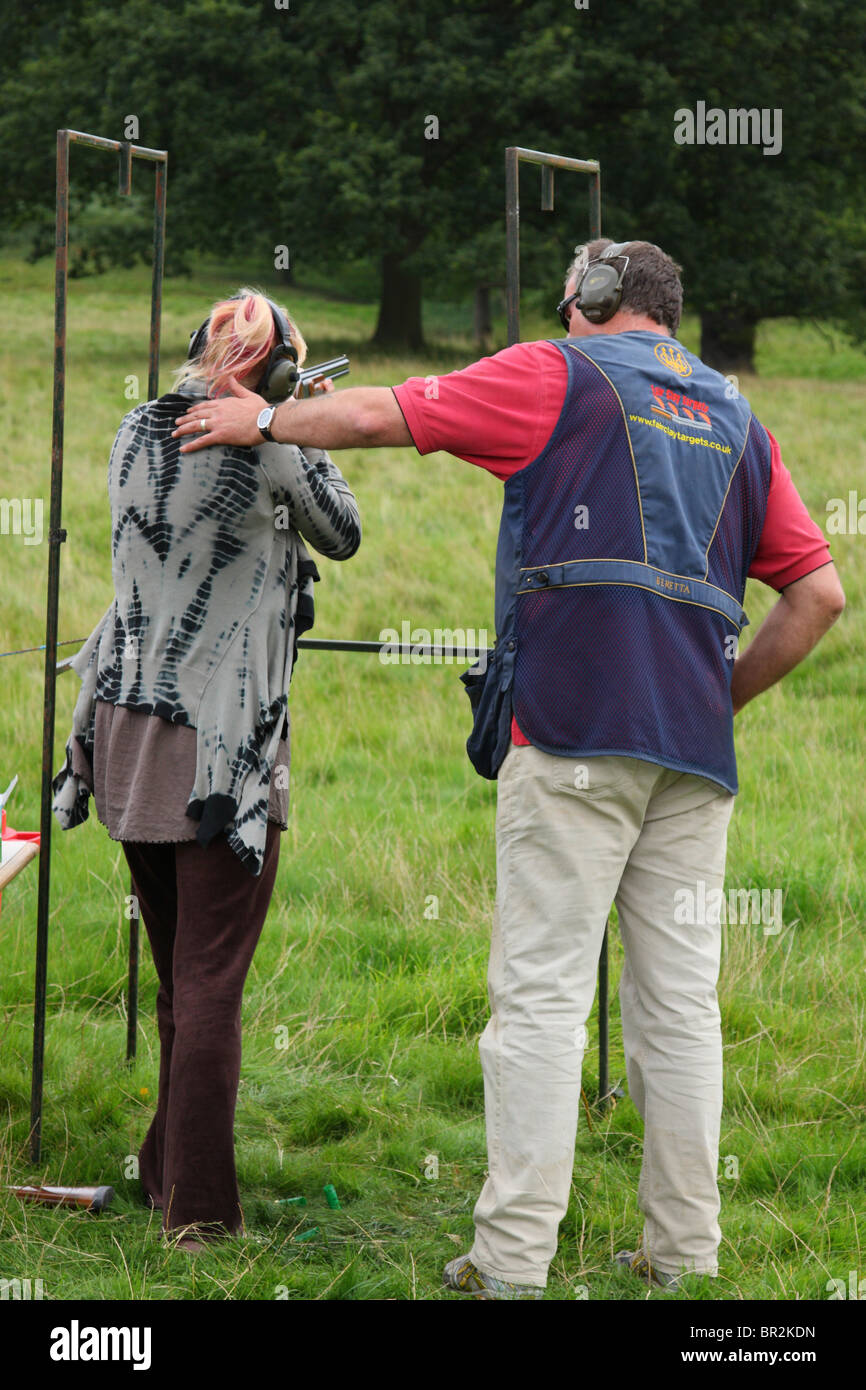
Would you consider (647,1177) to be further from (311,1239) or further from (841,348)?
A: (841,348)

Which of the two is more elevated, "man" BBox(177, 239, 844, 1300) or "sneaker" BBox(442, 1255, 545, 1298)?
"man" BBox(177, 239, 844, 1300)

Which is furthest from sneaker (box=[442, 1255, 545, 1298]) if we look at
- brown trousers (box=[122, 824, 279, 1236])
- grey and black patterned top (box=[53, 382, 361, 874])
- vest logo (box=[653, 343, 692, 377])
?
vest logo (box=[653, 343, 692, 377])

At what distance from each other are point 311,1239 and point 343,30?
78.9ft

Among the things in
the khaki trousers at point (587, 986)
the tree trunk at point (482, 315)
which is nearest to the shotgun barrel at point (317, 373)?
the khaki trousers at point (587, 986)

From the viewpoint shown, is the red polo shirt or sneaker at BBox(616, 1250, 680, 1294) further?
sneaker at BBox(616, 1250, 680, 1294)

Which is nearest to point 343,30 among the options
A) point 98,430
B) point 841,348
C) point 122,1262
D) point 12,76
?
point 12,76

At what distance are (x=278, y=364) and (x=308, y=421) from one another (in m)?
0.24

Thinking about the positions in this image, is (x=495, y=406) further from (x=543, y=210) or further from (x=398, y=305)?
(x=398, y=305)

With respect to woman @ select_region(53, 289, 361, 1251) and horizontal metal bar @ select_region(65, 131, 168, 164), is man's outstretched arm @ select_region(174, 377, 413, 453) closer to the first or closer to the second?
woman @ select_region(53, 289, 361, 1251)

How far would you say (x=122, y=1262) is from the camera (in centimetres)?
323

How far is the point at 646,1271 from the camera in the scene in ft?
10.9

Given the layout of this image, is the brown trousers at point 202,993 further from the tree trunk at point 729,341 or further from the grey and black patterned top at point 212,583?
the tree trunk at point 729,341

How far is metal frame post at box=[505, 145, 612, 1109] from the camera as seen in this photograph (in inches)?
142

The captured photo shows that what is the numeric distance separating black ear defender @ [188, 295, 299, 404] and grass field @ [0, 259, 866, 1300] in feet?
6.24
